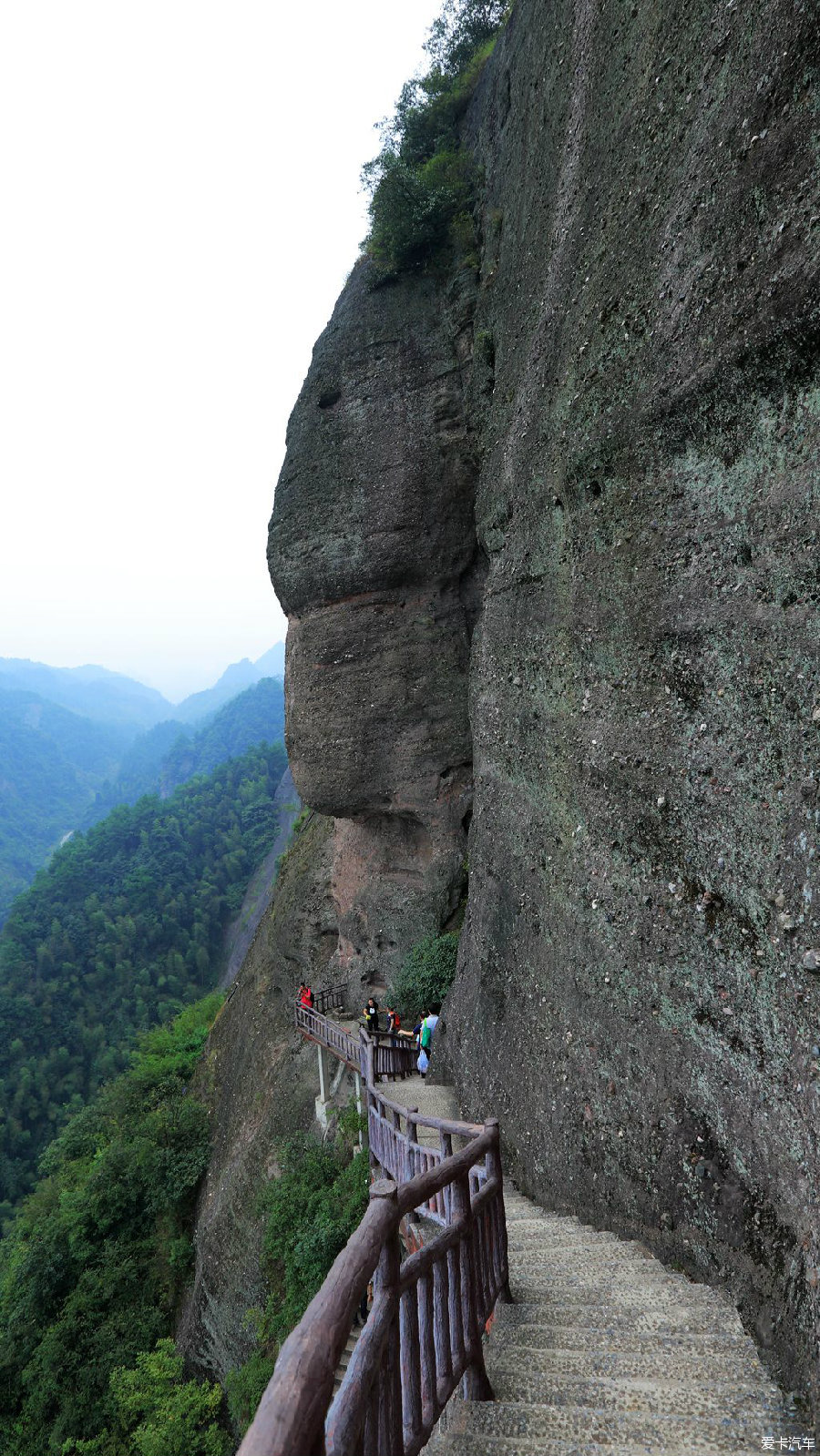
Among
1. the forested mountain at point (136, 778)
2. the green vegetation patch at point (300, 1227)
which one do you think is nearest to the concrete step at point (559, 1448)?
the green vegetation patch at point (300, 1227)

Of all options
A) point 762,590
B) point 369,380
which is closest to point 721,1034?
point 762,590

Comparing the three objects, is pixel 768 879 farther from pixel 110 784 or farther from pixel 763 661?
pixel 110 784

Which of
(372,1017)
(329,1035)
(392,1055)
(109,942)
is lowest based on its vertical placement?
(109,942)

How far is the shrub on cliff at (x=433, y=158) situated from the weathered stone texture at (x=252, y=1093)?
508 inches

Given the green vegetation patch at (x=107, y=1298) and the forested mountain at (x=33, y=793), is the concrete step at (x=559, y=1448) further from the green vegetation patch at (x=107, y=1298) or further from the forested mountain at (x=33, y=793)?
the forested mountain at (x=33, y=793)

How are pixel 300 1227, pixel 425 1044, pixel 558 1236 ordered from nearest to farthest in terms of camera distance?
pixel 558 1236 → pixel 300 1227 → pixel 425 1044

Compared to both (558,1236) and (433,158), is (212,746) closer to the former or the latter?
(433,158)

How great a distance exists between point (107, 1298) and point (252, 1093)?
193 inches

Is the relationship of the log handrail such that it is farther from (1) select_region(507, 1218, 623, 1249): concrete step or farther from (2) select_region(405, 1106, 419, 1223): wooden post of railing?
(1) select_region(507, 1218, 623, 1249): concrete step

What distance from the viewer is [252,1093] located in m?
16.2

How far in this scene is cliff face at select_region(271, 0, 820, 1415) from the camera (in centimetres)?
407

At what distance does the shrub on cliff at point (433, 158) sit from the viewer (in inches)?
516

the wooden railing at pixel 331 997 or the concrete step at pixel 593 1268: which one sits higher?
the concrete step at pixel 593 1268

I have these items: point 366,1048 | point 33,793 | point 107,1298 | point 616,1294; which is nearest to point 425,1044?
point 366,1048
